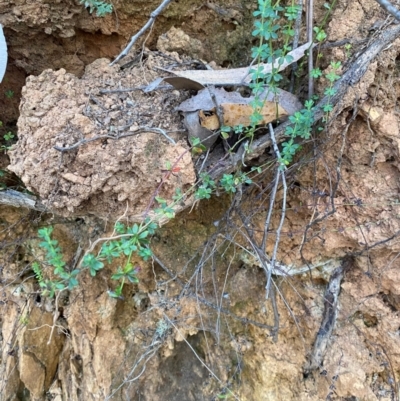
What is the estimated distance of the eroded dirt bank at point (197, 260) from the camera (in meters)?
1.34

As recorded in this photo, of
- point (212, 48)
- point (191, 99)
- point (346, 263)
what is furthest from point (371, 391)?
point (212, 48)

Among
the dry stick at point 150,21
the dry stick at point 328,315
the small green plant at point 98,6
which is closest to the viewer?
the dry stick at point 150,21

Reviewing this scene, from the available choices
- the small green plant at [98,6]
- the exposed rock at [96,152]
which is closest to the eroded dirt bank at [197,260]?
the exposed rock at [96,152]

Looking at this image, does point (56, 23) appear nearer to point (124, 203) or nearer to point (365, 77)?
point (124, 203)

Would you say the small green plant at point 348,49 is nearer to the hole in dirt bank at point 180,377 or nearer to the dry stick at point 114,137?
the dry stick at point 114,137

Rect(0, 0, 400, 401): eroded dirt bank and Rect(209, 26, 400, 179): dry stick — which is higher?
Rect(209, 26, 400, 179): dry stick

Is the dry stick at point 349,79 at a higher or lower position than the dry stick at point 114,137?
higher

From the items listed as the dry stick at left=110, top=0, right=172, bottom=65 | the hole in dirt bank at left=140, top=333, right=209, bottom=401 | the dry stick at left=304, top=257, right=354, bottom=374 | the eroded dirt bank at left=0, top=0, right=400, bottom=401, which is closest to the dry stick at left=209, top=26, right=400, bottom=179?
the eroded dirt bank at left=0, top=0, right=400, bottom=401

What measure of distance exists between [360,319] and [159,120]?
4.09ft

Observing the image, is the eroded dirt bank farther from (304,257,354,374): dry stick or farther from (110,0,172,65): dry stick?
(110,0,172,65): dry stick

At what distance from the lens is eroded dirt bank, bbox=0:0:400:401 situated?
1.34 metres

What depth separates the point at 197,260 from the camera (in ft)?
6.15

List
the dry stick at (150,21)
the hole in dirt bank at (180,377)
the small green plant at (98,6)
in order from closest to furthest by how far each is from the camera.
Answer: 1. the dry stick at (150,21)
2. the small green plant at (98,6)
3. the hole in dirt bank at (180,377)

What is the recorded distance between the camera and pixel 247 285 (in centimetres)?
190
